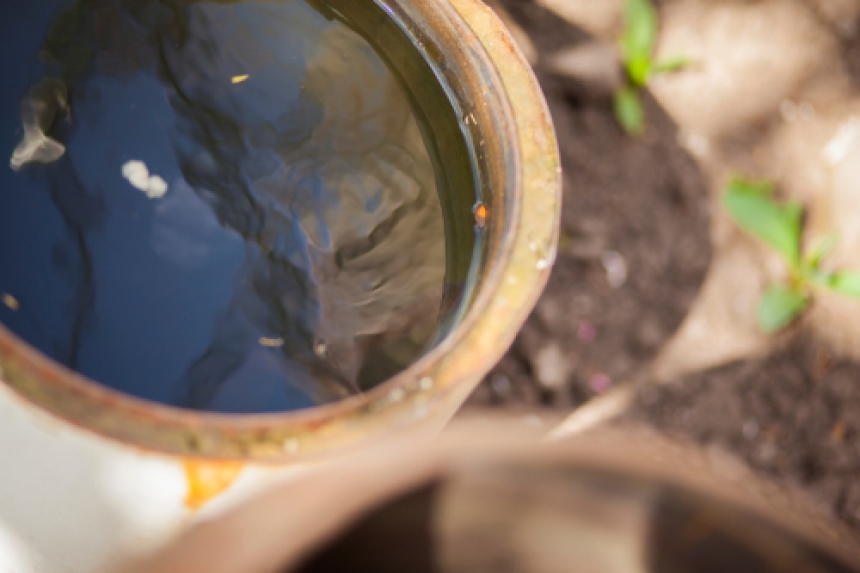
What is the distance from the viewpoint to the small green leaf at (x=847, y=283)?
4.33 feet

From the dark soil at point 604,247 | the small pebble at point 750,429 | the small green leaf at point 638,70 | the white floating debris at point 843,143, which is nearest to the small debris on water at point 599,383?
the dark soil at point 604,247

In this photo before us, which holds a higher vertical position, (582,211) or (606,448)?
(606,448)

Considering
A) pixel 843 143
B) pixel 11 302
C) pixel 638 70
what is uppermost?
pixel 11 302

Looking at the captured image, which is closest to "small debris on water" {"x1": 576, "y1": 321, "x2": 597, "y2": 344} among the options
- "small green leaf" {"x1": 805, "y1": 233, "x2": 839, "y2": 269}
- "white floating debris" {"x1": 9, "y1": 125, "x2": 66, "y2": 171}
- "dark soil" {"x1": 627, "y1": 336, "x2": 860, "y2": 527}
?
"dark soil" {"x1": 627, "y1": 336, "x2": 860, "y2": 527}

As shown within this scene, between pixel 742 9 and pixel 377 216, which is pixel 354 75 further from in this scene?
pixel 742 9

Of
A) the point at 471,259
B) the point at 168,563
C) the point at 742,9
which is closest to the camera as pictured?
the point at 168,563

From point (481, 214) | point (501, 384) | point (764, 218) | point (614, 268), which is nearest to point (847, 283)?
point (764, 218)

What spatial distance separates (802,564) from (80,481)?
415mm

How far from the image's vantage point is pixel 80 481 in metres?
0.41

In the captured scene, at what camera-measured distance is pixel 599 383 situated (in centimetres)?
129

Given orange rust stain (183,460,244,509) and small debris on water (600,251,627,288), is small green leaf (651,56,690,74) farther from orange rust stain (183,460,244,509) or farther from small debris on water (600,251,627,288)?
orange rust stain (183,460,244,509)

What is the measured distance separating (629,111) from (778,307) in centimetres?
48

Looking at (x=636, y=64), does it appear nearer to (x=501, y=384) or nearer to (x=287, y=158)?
(x=501, y=384)

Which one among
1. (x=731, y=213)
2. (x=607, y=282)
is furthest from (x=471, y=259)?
(x=731, y=213)
